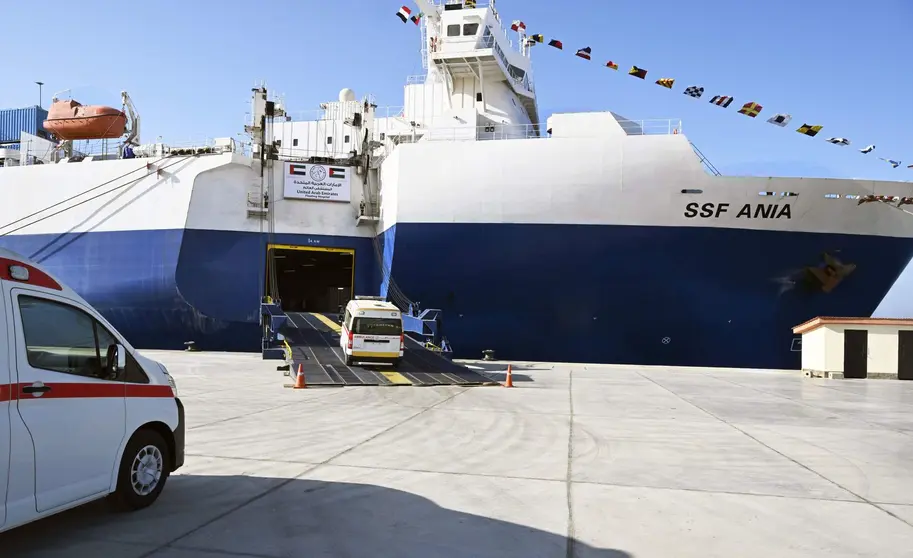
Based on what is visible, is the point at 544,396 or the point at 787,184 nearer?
the point at 544,396

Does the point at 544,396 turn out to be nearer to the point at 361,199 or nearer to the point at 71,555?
the point at 71,555

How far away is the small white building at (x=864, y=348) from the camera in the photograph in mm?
20219

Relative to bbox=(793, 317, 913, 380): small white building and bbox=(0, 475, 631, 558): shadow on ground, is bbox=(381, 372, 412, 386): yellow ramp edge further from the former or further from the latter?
bbox=(793, 317, 913, 380): small white building

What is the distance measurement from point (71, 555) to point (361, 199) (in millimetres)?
25388

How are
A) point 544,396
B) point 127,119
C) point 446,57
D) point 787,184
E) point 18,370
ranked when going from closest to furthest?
point 18,370 < point 544,396 < point 787,184 < point 446,57 < point 127,119

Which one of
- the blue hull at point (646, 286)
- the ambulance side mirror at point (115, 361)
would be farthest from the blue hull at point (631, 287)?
the ambulance side mirror at point (115, 361)

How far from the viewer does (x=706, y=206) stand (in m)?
21.7

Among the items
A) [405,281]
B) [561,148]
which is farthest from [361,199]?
[561,148]

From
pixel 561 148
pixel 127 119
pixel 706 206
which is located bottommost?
pixel 706 206

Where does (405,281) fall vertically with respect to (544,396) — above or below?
above

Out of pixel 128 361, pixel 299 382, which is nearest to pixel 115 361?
pixel 128 361

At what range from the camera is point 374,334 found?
18203 mm

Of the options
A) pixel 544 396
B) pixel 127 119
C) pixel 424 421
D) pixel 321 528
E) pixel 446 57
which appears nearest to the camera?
pixel 321 528

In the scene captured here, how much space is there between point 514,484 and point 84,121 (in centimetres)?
3101
